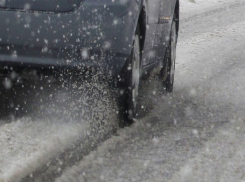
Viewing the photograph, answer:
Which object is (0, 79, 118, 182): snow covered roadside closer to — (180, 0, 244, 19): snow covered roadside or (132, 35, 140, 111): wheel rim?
(132, 35, 140, 111): wheel rim

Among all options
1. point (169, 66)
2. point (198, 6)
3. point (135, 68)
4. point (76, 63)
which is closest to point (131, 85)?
point (135, 68)

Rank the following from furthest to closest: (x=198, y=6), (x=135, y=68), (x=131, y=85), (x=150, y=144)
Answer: (x=198, y=6) → (x=135, y=68) → (x=131, y=85) → (x=150, y=144)

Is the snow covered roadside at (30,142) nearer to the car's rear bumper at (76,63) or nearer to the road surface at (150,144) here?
the road surface at (150,144)

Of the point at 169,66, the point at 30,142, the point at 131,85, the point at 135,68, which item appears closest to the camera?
the point at 30,142

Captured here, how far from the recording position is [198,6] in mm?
21766

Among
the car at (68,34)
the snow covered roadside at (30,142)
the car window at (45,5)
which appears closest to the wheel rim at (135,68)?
the car at (68,34)

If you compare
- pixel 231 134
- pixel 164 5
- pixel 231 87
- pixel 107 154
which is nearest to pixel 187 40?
pixel 231 87

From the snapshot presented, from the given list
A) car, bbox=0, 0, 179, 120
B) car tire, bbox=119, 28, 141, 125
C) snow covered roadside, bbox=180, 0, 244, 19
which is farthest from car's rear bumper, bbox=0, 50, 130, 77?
snow covered roadside, bbox=180, 0, 244, 19

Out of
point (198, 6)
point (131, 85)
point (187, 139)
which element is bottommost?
point (198, 6)

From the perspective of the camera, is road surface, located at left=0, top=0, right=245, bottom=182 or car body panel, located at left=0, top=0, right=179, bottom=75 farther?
car body panel, located at left=0, top=0, right=179, bottom=75

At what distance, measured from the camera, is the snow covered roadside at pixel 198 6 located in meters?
19.1

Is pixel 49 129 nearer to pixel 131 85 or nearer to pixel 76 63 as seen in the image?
pixel 76 63

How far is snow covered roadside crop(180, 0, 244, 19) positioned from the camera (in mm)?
19094

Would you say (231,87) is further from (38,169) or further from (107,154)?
(38,169)
